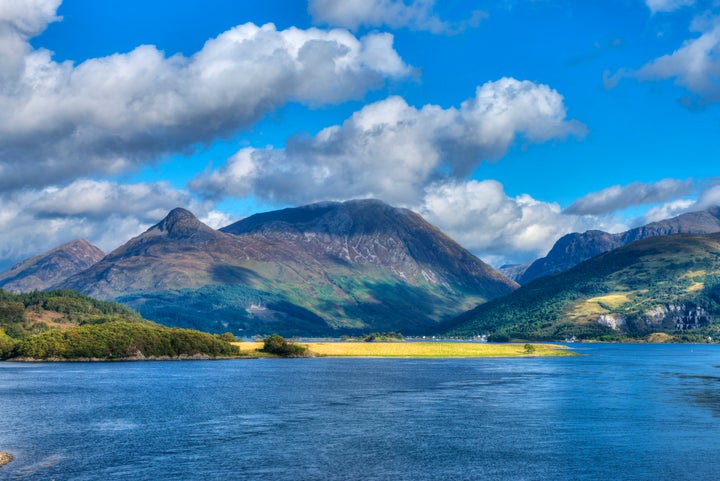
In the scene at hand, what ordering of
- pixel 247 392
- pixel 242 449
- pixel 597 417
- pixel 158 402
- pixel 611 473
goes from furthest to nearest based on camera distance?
1. pixel 247 392
2. pixel 158 402
3. pixel 597 417
4. pixel 242 449
5. pixel 611 473

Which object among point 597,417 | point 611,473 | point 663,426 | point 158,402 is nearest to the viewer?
point 611,473

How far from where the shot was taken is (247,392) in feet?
626

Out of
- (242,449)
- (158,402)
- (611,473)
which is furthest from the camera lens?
(158,402)

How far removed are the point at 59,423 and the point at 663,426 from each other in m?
108

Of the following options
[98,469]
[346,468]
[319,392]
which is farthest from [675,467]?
[319,392]

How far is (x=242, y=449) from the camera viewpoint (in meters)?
108

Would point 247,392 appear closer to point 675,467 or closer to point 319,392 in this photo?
point 319,392

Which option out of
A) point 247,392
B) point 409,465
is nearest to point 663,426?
point 409,465

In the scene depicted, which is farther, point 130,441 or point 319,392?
point 319,392

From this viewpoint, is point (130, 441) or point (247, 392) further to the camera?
point (247, 392)

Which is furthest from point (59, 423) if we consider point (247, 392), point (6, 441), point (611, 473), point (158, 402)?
point (611, 473)

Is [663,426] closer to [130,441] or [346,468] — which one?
[346,468]

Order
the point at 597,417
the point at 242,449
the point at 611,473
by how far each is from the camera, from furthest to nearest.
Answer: the point at 597,417 < the point at 242,449 < the point at 611,473

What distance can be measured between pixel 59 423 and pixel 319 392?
241 feet
